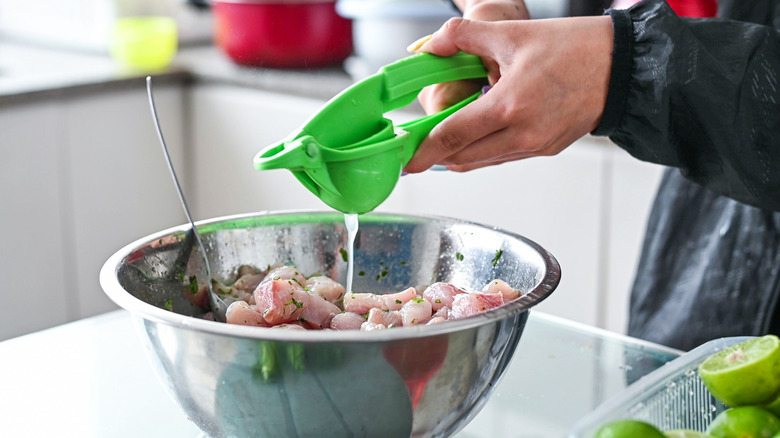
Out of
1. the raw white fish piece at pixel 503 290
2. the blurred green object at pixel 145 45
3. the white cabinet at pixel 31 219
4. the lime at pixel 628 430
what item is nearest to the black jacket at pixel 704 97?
the raw white fish piece at pixel 503 290

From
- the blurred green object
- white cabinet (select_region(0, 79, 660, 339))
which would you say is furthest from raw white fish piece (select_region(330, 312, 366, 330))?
the blurred green object

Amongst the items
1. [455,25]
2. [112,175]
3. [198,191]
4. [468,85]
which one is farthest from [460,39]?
[198,191]

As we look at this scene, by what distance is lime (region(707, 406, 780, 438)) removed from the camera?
0.61m

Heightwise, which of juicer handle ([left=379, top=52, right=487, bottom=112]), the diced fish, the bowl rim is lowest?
the diced fish

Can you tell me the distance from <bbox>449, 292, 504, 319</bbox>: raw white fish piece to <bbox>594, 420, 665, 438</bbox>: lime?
217mm

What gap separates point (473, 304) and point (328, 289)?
0.18 meters

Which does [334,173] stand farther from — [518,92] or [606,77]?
[606,77]

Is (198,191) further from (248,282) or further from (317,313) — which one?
(317,313)

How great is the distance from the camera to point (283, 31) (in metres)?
2.41

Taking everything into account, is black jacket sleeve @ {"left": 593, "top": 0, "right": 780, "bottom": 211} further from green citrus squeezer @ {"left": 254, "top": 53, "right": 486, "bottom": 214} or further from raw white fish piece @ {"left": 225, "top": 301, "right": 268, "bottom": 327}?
raw white fish piece @ {"left": 225, "top": 301, "right": 268, "bottom": 327}

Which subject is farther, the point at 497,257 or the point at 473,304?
the point at 497,257

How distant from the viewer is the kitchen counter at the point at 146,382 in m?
0.86

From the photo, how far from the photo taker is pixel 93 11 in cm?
287

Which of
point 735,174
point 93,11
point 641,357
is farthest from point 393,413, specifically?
point 93,11
